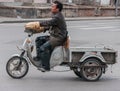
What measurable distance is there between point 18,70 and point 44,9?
103 feet

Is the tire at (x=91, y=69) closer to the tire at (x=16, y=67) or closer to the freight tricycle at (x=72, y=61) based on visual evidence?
the freight tricycle at (x=72, y=61)

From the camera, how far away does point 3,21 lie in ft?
115

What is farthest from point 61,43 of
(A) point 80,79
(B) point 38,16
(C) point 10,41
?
(B) point 38,16

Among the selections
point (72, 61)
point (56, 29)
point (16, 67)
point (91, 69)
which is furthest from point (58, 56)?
point (16, 67)

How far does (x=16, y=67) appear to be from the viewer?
10477 millimetres

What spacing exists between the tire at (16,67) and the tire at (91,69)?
1.19 meters

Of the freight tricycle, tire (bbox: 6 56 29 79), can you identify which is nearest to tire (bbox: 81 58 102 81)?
the freight tricycle

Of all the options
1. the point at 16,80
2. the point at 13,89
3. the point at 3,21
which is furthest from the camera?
the point at 3,21

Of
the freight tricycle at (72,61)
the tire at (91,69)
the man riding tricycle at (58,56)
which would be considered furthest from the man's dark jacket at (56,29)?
the tire at (91,69)

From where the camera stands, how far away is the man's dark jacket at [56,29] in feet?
34.1

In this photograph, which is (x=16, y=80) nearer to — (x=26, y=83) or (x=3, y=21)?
(x=26, y=83)

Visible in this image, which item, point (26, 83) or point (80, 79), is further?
point (80, 79)

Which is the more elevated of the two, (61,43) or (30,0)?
(61,43)

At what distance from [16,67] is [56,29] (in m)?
1.14
